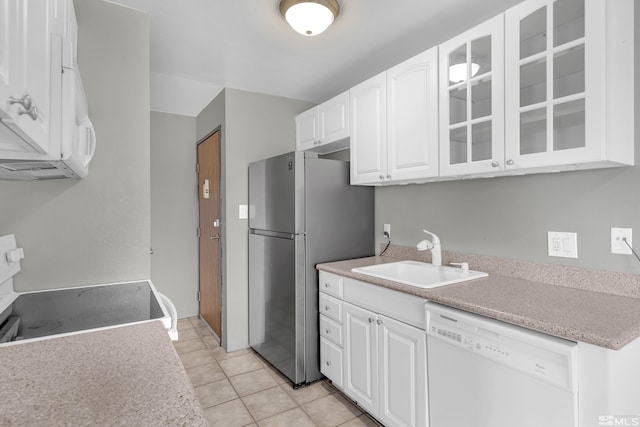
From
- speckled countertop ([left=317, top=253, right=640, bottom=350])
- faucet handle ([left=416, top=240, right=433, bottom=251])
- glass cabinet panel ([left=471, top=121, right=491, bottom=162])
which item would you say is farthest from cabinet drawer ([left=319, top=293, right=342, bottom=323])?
glass cabinet panel ([left=471, top=121, right=491, bottom=162])

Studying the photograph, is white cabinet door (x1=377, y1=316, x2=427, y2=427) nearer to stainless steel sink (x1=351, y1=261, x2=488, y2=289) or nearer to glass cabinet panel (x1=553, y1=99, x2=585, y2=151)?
stainless steel sink (x1=351, y1=261, x2=488, y2=289)

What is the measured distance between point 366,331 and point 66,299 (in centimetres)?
148

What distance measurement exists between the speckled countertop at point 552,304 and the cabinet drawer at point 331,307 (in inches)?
15.8

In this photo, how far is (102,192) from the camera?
64.4 inches

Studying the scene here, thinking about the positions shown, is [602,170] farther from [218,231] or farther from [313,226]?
[218,231]

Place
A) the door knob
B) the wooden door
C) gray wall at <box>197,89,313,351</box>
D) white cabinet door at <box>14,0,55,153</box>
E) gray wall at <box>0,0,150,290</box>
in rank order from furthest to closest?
the wooden door, gray wall at <box>197,89,313,351</box>, gray wall at <box>0,0,150,290</box>, white cabinet door at <box>14,0,55,153</box>, the door knob

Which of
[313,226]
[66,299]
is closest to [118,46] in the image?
[66,299]

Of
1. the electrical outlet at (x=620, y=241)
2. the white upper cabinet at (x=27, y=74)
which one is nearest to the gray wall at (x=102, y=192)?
the white upper cabinet at (x=27, y=74)

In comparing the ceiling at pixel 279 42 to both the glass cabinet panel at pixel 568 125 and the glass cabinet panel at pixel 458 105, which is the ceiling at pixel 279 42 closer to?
the glass cabinet panel at pixel 458 105

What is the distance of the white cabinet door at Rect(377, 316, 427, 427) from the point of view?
1521 millimetres

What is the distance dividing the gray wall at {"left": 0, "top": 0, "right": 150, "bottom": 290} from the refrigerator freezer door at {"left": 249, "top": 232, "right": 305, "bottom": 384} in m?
0.96

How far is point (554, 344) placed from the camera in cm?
105

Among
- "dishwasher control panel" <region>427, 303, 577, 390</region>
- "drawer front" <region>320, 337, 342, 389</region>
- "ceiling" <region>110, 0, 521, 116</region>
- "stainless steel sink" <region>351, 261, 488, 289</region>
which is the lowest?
"drawer front" <region>320, 337, 342, 389</region>

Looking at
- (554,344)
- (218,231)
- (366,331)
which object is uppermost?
(218,231)
